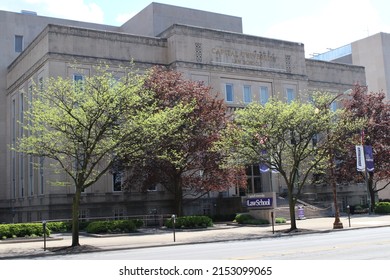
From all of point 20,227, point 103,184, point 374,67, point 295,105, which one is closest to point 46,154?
point 20,227

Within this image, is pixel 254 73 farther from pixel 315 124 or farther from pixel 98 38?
pixel 315 124

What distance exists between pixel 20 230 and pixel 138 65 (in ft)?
67.3

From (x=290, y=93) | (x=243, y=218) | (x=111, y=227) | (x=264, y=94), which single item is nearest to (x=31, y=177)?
(x=111, y=227)

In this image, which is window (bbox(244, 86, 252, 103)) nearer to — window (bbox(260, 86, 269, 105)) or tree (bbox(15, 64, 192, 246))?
window (bbox(260, 86, 269, 105))

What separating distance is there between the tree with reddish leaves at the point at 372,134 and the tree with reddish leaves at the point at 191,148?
49.2 feet

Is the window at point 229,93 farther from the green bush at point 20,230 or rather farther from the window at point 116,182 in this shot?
the green bush at point 20,230

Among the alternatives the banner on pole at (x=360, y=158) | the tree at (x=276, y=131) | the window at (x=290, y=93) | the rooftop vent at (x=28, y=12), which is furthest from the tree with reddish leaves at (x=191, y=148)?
the rooftop vent at (x=28, y=12)

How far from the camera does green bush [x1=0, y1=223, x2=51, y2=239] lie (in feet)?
92.3

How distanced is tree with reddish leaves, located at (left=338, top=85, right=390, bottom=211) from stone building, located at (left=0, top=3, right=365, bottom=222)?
226 inches

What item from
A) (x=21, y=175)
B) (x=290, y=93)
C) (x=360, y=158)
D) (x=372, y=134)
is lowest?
(x=360, y=158)

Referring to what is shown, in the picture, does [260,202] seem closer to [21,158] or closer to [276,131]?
[276,131]

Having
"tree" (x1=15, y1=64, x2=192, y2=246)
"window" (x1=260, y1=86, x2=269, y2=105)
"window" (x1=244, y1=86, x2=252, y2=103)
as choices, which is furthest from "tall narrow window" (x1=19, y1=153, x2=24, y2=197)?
"tree" (x1=15, y1=64, x2=192, y2=246)

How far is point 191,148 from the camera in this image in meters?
34.4

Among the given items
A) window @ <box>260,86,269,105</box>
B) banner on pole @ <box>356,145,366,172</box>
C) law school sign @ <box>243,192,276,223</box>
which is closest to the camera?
law school sign @ <box>243,192,276,223</box>
